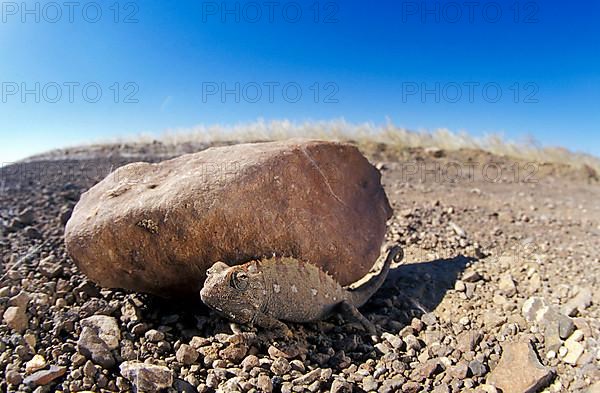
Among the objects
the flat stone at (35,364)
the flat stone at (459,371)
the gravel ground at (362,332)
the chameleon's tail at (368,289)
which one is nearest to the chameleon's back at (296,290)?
the gravel ground at (362,332)

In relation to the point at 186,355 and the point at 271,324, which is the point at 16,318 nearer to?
the point at 186,355

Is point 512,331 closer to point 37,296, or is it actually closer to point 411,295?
point 411,295

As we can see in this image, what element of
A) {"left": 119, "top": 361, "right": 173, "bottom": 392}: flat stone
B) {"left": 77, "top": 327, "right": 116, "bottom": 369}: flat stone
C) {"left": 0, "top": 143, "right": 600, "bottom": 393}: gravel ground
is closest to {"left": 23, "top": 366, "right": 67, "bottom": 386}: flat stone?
{"left": 0, "top": 143, "right": 600, "bottom": 393}: gravel ground

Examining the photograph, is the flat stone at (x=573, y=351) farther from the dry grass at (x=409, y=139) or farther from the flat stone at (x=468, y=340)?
the dry grass at (x=409, y=139)

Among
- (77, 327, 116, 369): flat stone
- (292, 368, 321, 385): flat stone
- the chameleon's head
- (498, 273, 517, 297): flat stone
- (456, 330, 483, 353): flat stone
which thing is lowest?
(456, 330, 483, 353): flat stone

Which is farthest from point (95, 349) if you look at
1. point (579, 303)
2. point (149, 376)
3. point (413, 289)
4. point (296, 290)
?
point (579, 303)

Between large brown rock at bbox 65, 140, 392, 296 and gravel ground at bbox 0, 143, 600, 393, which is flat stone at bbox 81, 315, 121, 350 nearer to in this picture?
gravel ground at bbox 0, 143, 600, 393
